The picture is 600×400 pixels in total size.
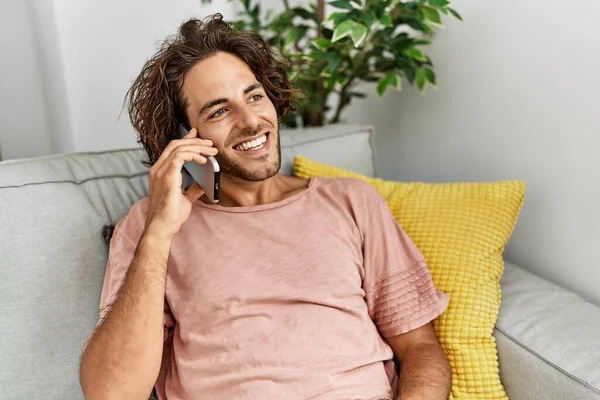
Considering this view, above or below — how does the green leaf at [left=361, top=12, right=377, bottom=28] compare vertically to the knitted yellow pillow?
above

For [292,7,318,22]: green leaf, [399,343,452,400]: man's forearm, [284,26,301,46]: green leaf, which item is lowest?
[399,343,452,400]: man's forearm

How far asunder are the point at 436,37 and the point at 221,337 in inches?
43.2

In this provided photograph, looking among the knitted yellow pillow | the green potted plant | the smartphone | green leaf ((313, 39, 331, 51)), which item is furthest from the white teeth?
green leaf ((313, 39, 331, 51))

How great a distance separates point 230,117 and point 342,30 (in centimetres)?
40

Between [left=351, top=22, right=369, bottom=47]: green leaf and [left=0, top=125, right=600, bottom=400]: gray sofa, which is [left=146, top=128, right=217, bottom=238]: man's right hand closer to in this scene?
[left=0, top=125, right=600, bottom=400]: gray sofa

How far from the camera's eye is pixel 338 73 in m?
1.61

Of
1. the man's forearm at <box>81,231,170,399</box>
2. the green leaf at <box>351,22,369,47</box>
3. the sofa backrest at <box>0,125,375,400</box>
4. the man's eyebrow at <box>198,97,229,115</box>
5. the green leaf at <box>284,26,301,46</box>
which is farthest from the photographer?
the green leaf at <box>284,26,301,46</box>

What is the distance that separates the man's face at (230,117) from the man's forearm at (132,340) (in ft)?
0.91

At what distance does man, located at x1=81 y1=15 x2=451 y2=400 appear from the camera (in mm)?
973

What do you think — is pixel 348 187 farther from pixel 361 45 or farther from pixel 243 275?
pixel 361 45

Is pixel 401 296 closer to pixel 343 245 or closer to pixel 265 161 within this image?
pixel 343 245

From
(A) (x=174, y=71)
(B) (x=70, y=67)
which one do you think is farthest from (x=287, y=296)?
(B) (x=70, y=67)

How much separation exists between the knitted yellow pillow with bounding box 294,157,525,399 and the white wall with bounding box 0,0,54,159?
96 centimetres

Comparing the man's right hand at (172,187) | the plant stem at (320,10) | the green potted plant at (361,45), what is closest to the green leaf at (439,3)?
the green potted plant at (361,45)
